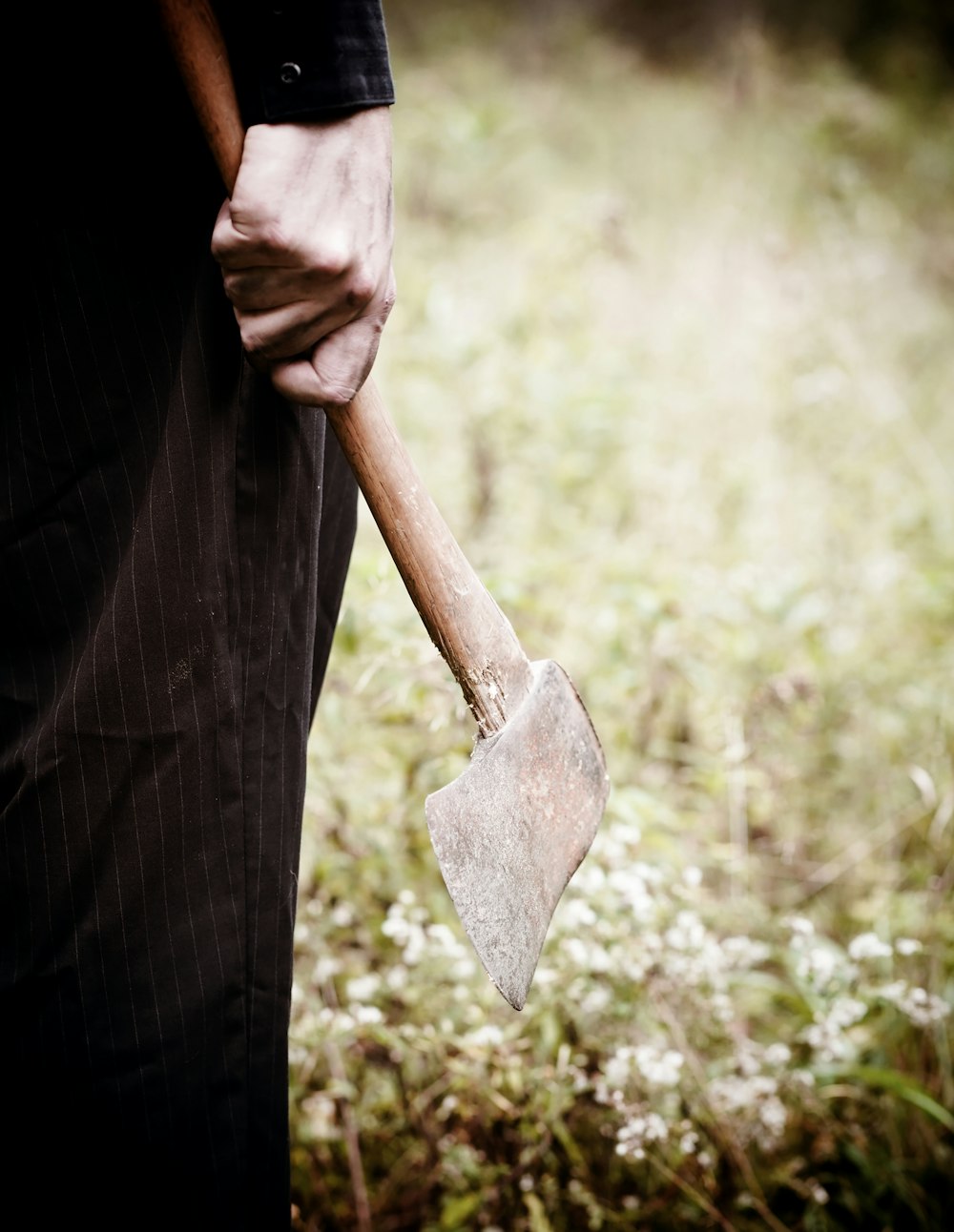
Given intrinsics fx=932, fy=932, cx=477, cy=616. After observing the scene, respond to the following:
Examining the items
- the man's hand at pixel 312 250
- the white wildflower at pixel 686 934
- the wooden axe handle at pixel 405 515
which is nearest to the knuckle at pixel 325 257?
the man's hand at pixel 312 250

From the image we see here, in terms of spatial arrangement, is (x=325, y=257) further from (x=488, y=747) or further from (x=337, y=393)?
(x=488, y=747)

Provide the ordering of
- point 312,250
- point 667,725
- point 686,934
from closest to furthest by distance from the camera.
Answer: point 312,250, point 686,934, point 667,725

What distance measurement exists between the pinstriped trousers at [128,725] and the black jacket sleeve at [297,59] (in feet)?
0.42

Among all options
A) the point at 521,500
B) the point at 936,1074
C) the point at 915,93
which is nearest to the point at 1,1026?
the point at 936,1074

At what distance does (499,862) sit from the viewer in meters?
0.84

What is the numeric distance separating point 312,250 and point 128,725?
406 millimetres

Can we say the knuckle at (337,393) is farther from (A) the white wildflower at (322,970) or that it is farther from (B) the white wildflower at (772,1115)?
(B) the white wildflower at (772,1115)

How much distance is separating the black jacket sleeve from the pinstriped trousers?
13 cm

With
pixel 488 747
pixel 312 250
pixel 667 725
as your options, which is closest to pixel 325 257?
pixel 312 250

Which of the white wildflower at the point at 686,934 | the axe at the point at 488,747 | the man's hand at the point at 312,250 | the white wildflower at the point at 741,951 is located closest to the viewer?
the man's hand at the point at 312,250

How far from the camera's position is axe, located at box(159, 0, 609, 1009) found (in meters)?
0.81

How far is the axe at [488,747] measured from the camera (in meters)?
0.81

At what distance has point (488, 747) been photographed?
86cm

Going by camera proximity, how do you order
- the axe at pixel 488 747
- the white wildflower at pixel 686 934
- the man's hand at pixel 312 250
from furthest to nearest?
the white wildflower at pixel 686 934 → the axe at pixel 488 747 → the man's hand at pixel 312 250
